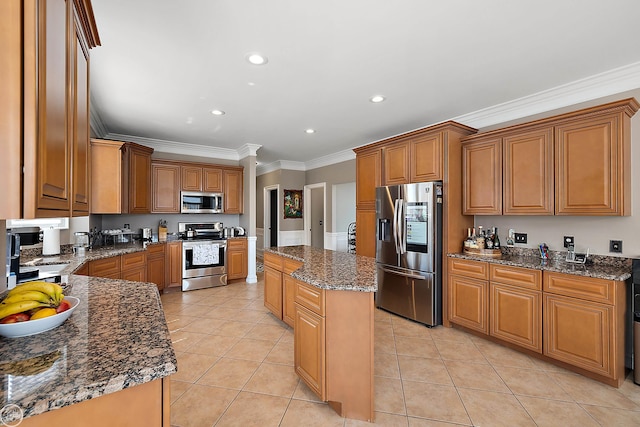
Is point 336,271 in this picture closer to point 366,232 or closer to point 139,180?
point 366,232

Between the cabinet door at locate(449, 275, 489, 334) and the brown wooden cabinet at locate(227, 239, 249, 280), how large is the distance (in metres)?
3.56

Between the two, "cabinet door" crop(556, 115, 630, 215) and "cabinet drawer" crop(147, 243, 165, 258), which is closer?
"cabinet door" crop(556, 115, 630, 215)

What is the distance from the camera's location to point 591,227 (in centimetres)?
273

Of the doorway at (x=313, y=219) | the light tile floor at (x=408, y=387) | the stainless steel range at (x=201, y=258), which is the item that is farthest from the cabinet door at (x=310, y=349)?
the doorway at (x=313, y=219)

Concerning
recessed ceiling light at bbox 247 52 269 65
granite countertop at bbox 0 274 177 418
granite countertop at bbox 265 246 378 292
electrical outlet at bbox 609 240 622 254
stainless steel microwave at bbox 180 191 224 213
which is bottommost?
granite countertop at bbox 0 274 177 418

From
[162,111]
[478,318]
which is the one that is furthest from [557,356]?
[162,111]

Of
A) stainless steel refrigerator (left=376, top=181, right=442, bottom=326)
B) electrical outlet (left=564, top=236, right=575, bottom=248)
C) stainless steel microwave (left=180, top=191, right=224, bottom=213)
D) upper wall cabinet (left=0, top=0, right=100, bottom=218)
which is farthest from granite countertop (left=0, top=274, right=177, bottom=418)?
stainless steel microwave (left=180, top=191, right=224, bottom=213)

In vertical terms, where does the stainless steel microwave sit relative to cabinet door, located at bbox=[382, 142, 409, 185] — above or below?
below

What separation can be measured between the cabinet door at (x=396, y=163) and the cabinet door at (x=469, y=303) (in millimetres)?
1346

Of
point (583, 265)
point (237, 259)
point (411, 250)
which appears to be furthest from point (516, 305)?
point (237, 259)

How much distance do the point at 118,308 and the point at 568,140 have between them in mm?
3615

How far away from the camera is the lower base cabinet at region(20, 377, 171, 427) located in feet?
2.40

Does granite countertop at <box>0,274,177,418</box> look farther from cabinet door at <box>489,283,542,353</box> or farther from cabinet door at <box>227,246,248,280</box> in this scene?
cabinet door at <box>227,246,248,280</box>

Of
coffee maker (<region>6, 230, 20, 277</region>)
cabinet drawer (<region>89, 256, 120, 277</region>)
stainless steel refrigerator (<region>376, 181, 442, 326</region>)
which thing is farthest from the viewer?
stainless steel refrigerator (<region>376, 181, 442, 326</region>)
